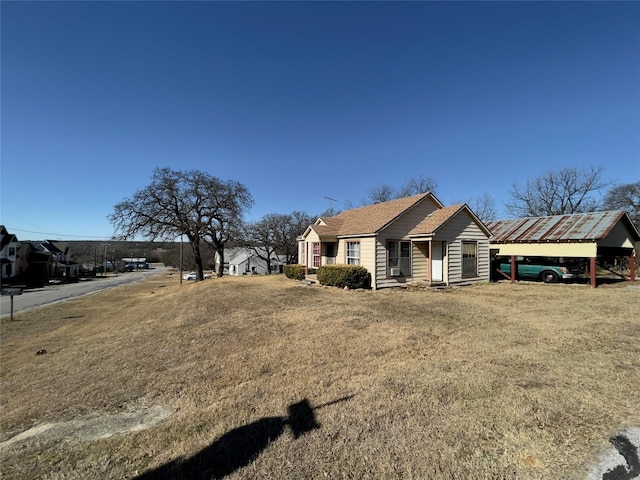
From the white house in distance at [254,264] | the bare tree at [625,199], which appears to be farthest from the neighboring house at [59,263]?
the bare tree at [625,199]

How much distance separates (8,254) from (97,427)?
5610cm

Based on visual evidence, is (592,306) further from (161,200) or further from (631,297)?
(161,200)

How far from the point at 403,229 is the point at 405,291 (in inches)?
139

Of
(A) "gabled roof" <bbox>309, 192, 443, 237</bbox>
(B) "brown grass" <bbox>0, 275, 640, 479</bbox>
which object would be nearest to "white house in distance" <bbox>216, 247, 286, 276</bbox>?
(A) "gabled roof" <bbox>309, 192, 443, 237</bbox>

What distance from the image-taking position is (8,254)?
143 ft

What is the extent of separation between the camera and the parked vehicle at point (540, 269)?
56.7 feet

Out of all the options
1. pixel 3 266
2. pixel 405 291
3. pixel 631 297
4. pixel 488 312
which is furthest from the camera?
pixel 3 266

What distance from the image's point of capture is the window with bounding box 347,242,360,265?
56.5 feet

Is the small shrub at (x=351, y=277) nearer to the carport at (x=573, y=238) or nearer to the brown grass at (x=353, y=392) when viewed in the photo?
the brown grass at (x=353, y=392)

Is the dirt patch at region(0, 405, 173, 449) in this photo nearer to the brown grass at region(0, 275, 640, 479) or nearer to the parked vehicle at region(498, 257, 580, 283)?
the brown grass at region(0, 275, 640, 479)

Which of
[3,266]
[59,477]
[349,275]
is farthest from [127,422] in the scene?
[3,266]

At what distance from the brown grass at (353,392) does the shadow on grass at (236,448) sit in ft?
0.08

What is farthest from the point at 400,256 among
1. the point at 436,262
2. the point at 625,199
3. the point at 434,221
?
the point at 625,199

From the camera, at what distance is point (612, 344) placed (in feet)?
20.3
